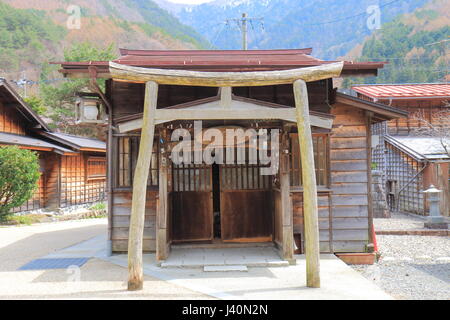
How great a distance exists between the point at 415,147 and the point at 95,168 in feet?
60.6

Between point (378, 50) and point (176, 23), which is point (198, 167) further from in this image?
point (176, 23)

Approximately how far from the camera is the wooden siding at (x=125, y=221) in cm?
795

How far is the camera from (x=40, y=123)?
19.1m

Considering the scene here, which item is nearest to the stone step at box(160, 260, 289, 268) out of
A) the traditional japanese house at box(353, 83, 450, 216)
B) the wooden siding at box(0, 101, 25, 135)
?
the traditional japanese house at box(353, 83, 450, 216)

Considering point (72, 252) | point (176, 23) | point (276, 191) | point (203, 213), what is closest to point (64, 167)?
point (72, 252)

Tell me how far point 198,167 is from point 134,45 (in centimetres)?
5805

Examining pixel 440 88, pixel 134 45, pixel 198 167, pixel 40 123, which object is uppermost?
pixel 134 45

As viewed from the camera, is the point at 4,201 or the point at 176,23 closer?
the point at 4,201

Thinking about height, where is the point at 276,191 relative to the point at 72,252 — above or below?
above

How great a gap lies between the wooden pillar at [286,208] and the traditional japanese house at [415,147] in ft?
Answer: 36.1

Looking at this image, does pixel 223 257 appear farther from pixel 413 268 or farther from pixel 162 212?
pixel 413 268

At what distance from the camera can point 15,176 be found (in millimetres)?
14203

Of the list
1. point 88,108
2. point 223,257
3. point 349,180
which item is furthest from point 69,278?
point 349,180
